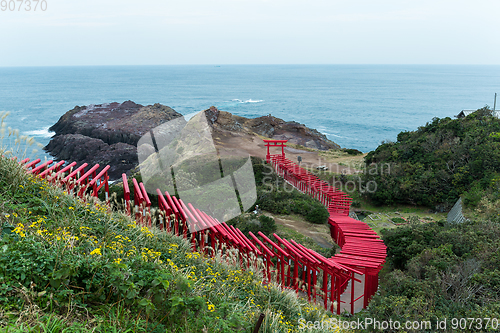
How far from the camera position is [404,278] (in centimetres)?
781

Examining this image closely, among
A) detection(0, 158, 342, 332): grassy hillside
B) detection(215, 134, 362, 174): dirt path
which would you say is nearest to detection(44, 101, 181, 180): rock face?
detection(215, 134, 362, 174): dirt path

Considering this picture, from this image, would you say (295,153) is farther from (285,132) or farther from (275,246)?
(275,246)

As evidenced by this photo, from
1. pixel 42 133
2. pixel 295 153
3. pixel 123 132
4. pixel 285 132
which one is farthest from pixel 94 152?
pixel 295 153

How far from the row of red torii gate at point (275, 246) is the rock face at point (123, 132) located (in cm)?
2012

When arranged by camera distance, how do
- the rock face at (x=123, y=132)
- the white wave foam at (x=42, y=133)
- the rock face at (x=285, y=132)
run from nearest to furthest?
1. the rock face at (x=123, y=132)
2. the rock face at (x=285, y=132)
3. the white wave foam at (x=42, y=133)

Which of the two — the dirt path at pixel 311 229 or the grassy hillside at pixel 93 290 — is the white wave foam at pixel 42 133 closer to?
the dirt path at pixel 311 229

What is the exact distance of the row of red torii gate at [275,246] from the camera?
6.32 meters

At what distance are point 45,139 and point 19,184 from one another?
50074 millimetres

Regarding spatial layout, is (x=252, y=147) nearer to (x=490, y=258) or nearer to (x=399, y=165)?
(x=399, y=165)

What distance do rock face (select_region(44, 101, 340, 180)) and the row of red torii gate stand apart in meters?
20.1

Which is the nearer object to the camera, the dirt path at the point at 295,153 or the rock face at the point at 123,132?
the dirt path at the point at 295,153

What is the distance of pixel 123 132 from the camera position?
151ft

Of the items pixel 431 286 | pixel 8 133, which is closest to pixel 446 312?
pixel 431 286

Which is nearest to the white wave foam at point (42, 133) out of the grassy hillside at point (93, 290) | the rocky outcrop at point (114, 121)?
the rocky outcrop at point (114, 121)
